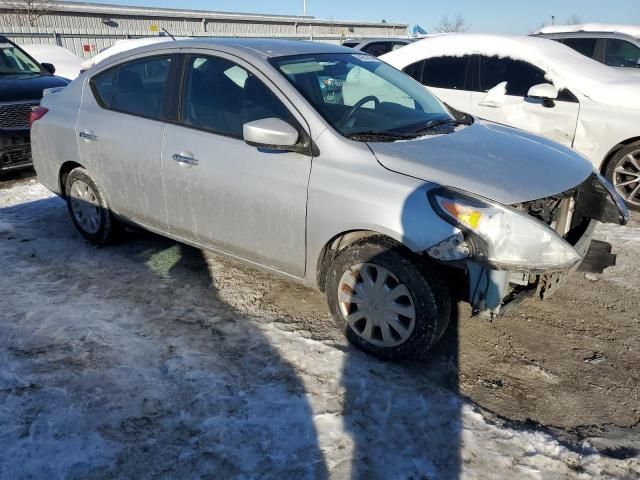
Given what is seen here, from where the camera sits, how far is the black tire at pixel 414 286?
2.83 m

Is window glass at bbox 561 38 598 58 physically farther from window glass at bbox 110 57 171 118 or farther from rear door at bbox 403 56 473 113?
window glass at bbox 110 57 171 118

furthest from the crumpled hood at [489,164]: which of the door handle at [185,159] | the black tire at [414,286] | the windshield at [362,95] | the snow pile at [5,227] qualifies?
the snow pile at [5,227]

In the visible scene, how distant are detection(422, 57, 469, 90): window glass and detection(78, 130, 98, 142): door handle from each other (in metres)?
3.99

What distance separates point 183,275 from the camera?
422 cm

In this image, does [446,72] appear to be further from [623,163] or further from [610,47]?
[610,47]

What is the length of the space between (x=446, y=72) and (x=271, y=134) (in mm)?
4114

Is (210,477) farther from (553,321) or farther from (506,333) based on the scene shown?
(553,321)

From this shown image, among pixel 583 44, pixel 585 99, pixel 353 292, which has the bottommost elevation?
pixel 353 292

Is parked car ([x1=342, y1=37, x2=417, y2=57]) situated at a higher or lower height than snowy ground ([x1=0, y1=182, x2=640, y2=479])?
higher

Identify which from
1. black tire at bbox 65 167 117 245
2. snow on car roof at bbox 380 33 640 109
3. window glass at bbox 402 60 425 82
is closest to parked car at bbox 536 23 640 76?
snow on car roof at bbox 380 33 640 109

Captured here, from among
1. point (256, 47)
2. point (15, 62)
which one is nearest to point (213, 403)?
point (256, 47)

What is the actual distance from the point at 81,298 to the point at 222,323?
1.12m

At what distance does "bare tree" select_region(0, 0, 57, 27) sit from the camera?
69.0ft

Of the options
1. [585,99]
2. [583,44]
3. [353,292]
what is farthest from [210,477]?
[583,44]
